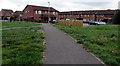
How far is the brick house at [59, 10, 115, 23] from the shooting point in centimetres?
7050

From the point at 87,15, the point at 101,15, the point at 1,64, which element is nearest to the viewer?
the point at 1,64

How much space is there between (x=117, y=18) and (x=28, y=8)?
38.3 m

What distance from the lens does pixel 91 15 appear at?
77312 mm

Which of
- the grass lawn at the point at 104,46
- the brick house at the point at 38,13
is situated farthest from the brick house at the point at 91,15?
the grass lawn at the point at 104,46

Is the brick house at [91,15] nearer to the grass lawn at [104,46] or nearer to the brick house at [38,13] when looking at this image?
the brick house at [38,13]

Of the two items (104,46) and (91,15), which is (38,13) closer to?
(91,15)

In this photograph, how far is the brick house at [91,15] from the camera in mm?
70500

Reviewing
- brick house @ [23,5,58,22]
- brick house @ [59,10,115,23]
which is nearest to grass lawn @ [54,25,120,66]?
brick house @ [23,5,58,22]

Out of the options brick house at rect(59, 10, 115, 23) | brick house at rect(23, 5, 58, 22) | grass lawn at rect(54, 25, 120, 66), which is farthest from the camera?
brick house at rect(59, 10, 115, 23)

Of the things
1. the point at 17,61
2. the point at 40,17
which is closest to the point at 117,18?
the point at 40,17

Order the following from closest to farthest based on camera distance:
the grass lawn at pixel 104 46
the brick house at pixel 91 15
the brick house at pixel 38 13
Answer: the grass lawn at pixel 104 46 < the brick house at pixel 38 13 < the brick house at pixel 91 15

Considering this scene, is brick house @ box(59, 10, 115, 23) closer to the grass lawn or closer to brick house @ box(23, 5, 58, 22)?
brick house @ box(23, 5, 58, 22)

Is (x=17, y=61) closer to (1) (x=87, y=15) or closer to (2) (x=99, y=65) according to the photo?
(2) (x=99, y=65)

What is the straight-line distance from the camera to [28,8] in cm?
6769
